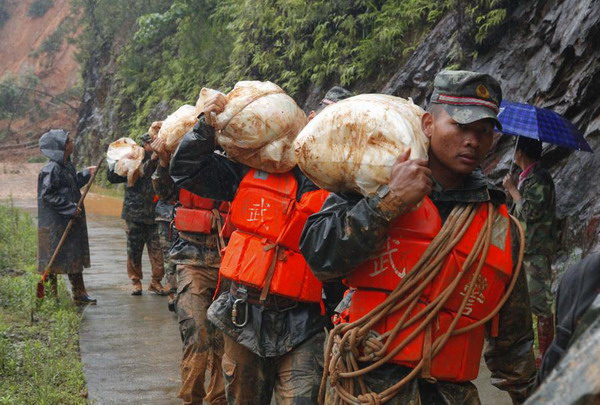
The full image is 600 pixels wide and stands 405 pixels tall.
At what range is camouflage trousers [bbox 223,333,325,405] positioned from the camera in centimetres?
412

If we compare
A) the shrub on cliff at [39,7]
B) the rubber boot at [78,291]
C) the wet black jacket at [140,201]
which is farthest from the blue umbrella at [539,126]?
the shrub on cliff at [39,7]

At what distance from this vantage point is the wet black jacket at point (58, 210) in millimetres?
9172

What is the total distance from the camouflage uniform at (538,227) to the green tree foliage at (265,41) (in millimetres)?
3569

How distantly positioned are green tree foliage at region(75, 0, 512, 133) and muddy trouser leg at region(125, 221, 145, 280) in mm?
4178

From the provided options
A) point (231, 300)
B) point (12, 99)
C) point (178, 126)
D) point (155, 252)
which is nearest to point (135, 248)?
point (155, 252)

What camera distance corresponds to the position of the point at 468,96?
119 inches

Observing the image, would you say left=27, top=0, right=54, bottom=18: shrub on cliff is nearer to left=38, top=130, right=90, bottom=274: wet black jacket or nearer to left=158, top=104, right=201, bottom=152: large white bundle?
left=38, top=130, right=90, bottom=274: wet black jacket

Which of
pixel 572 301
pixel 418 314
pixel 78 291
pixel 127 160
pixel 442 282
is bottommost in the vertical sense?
pixel 78 291

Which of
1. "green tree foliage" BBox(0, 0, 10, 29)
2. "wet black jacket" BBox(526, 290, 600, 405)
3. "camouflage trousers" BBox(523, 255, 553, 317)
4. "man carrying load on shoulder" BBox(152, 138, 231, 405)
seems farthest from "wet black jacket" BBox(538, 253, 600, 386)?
"green tree foliage" BBox(0, 0, 10, 29)

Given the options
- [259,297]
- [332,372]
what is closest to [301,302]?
[259,297]

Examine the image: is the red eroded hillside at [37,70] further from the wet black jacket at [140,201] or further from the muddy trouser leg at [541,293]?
the muddy trouser leg at [541,293]

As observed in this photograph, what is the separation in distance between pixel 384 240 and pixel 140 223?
7.64 m

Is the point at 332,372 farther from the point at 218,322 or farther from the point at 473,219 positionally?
the point at 218,322

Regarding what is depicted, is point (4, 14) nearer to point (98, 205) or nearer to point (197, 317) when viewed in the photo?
point (98, 205)
